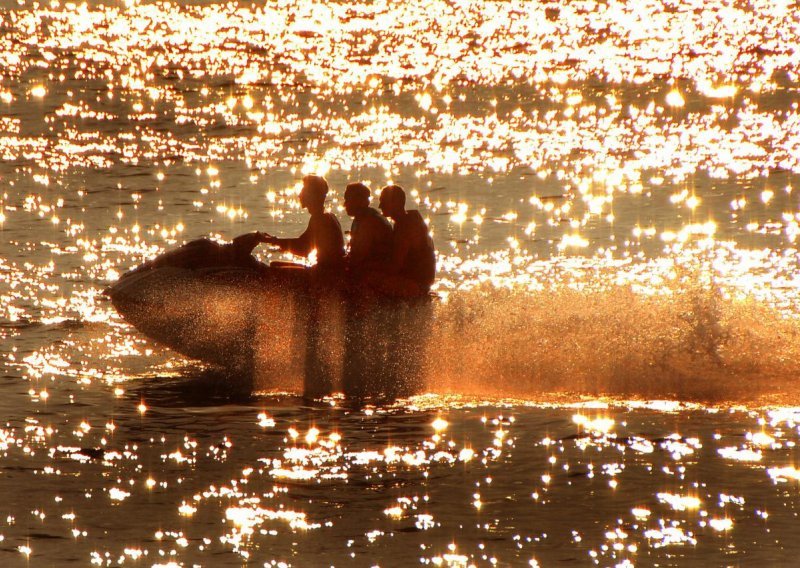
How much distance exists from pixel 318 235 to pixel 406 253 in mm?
889

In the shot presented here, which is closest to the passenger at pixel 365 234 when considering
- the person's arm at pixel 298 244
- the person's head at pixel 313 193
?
the person's head at pixel 313 193

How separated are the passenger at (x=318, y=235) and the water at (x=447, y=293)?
1.20 m

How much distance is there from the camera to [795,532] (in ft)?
33.2

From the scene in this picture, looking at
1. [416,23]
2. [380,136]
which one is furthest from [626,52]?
[380,136]

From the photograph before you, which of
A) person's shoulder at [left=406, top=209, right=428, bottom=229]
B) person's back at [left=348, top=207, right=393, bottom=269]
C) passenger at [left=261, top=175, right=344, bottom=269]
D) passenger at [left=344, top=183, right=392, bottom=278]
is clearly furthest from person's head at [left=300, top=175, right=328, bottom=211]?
person's shoulder at [left=406, top=209, right=428, bottom=229]

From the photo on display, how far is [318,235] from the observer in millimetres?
14125

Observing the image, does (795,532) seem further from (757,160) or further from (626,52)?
(626,52)

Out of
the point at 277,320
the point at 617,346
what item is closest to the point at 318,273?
the point at 277,320

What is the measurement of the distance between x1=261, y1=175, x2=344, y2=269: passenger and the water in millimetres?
1199

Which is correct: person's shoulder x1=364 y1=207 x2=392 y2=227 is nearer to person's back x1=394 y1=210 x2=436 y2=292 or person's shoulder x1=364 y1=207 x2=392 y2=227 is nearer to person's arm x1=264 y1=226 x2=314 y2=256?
person's back x1=394 y1=210 x2=436 y2=292

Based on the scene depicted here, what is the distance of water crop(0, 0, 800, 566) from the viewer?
1050cm

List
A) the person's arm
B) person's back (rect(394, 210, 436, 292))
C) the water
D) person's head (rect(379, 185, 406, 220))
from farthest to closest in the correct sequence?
1. the person's arm
2. person's back (rect(394, 210, 436, 292))
3. person's head (rect(379, 185, 406, 220))
4. the water

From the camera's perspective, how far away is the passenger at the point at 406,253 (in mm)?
13820

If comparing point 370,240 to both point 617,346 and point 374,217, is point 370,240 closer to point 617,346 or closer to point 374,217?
point 374,217
